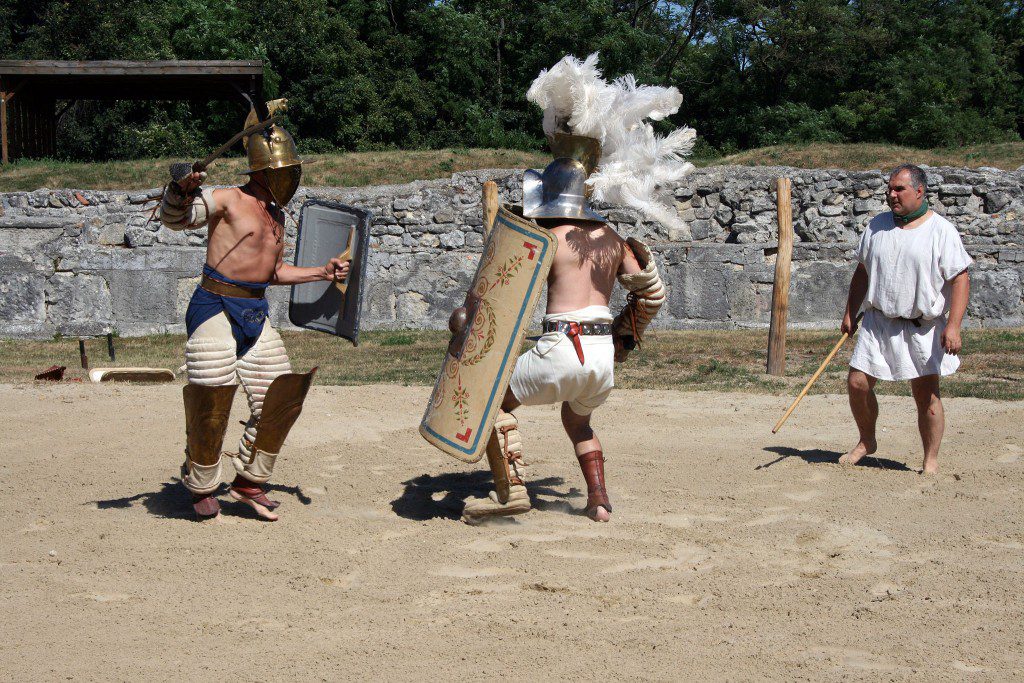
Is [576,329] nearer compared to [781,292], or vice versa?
[576,329]

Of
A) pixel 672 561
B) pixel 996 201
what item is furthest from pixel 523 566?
pixel 996 201

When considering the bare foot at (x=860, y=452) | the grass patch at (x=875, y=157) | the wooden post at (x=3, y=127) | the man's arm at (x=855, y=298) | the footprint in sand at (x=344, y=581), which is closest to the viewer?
the footprint in sand at (x=344, y=581)

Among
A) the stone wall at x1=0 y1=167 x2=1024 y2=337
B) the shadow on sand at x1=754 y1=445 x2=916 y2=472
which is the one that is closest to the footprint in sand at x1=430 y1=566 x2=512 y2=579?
the shadow on sand at x1=754 y1=445 x2=916 y2=472

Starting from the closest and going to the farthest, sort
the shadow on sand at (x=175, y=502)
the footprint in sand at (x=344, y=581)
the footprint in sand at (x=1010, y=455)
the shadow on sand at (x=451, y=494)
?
the footprint in sand at (x=344, y=581) → the shadow on sand at (x=175, y=502) → the shadow on sand at (x=451, y=494) → the footprint in sand at (x=1010, y=455)

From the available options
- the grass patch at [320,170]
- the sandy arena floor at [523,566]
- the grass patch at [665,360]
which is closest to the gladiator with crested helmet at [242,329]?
the sandy arena floor at [523,566]

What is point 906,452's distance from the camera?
629 cm

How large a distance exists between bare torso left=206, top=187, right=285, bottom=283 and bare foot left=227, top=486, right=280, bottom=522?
0.97 m

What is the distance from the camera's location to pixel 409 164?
17.3 metres

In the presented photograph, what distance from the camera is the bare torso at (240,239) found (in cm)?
452

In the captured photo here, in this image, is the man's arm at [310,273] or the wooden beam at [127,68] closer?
the man's arm at [310,273]

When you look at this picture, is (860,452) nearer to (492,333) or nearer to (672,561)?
(672,561)

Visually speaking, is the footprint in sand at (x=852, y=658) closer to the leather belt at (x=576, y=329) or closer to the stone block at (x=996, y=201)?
the leather belt at (x=576, y=329)

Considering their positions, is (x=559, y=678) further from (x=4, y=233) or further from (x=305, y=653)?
(x=4, y=233)

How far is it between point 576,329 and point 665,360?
6.37 meters
